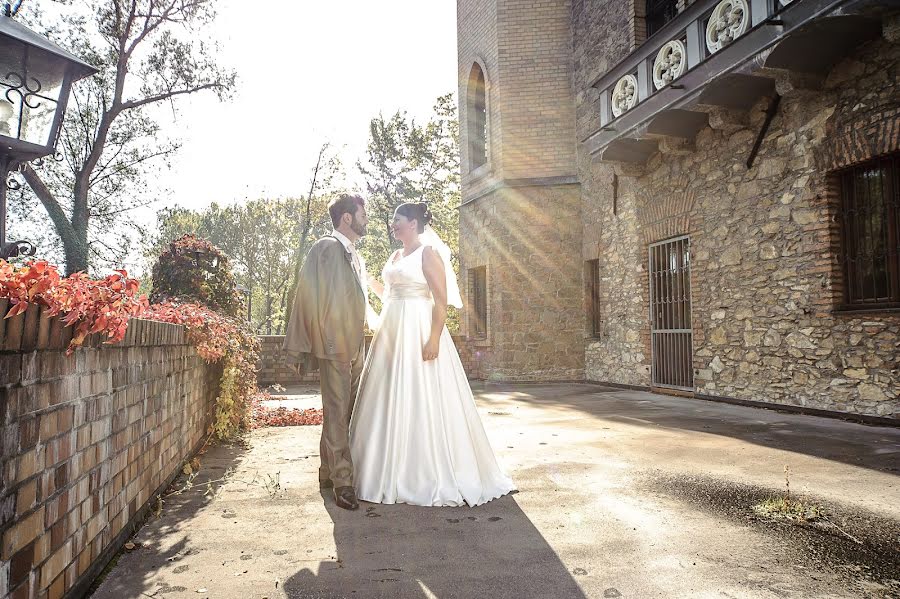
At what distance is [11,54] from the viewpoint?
12.6 feet

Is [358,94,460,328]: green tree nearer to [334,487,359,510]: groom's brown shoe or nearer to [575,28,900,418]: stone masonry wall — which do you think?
[575,28,900,418]: stone masonry wall

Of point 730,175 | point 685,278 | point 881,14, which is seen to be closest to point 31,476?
point 881,14

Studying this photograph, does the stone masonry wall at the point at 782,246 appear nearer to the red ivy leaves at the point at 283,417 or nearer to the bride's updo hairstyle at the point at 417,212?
the bride's updo hairstyle at the point at 417,212

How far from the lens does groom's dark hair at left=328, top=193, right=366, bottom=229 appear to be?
4246 mm

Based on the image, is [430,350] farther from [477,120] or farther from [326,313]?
[477,120]

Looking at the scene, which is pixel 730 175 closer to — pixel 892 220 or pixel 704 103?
pixel 704 103

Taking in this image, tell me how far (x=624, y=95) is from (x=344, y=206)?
7475 millimetres

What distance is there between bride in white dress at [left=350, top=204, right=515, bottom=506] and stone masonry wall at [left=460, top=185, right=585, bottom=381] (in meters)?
9.59

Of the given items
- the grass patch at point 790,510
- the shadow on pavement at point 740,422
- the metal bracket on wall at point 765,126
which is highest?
the metal bracket on wall at point 765,126

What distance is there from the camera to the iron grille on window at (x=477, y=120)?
1588cm

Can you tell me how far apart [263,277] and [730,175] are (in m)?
33.2

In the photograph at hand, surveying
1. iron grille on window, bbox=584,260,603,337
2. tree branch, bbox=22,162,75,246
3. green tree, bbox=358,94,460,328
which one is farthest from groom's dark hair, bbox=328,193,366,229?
green tree, bbox=358,94,460,328

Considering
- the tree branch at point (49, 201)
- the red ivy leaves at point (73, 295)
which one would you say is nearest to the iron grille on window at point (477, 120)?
the tree branch at point (49, 201)

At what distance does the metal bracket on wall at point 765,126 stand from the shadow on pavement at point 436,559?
677 centimetres
